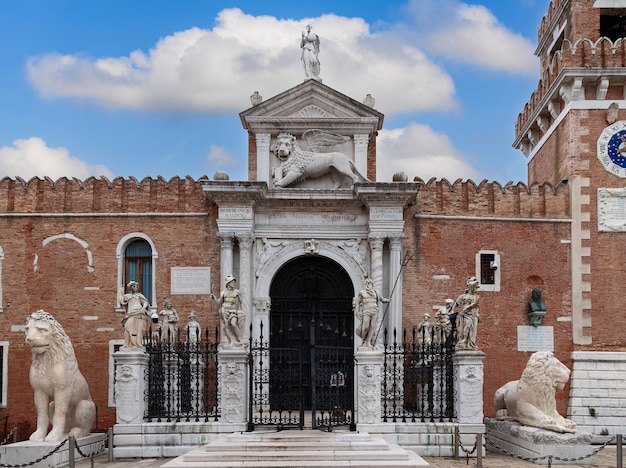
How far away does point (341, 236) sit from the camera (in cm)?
2206

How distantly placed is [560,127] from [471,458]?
10644 mm

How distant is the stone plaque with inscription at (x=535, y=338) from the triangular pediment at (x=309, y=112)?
6.41m

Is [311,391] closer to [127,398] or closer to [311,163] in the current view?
[127,398]

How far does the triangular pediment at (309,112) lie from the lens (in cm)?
2239

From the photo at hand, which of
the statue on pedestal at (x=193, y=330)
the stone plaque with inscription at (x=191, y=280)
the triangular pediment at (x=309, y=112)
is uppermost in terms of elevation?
the triangular pediment at (x=309, y=112)

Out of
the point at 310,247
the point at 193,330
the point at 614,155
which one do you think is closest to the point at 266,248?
the point at 310,247

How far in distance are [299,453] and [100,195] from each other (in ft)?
33.1

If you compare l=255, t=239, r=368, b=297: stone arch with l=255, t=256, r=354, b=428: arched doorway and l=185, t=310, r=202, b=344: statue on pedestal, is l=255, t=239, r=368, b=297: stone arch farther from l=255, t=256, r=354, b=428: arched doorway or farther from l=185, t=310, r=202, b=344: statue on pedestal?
l=185, t=310, r=202, b=344: statue on pedestal

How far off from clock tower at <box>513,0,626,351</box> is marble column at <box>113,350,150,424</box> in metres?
11.0

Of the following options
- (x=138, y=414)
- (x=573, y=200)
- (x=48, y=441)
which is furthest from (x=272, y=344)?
(x=573, y=200)

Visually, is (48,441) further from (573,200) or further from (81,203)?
(573,200)

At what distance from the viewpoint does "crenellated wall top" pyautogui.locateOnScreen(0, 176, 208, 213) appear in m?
22.5

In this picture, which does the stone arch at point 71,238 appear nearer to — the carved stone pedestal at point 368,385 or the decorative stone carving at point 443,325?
the carved stone pedestal at point 368,385

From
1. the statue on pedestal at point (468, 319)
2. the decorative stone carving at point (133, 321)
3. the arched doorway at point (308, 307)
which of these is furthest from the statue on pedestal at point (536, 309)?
the decorative stone carving at point (133, 321)
